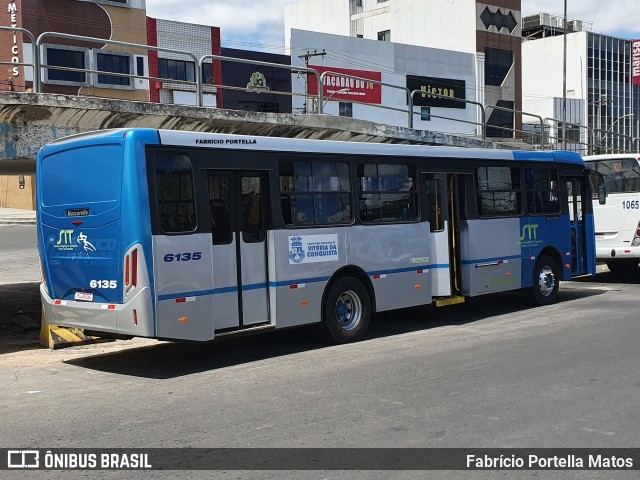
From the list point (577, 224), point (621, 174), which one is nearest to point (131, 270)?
point (577, 224)

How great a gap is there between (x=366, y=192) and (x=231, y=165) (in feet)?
8.33

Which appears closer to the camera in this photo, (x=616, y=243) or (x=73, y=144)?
(x=73, y=144)

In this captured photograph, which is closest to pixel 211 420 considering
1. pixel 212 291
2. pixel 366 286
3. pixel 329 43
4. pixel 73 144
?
pixel 212 291

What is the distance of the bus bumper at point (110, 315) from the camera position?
9.25m

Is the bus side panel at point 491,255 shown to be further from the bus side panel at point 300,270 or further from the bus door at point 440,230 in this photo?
the bus side panel at point 300,270

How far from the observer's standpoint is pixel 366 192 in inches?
477

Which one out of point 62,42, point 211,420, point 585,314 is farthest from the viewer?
point 62,42

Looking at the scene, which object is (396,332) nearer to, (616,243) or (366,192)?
(366,192)

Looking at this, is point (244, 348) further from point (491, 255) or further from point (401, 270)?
point (491, 255)

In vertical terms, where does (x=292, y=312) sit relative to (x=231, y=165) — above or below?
below

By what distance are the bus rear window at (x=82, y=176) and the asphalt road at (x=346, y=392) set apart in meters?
2.13

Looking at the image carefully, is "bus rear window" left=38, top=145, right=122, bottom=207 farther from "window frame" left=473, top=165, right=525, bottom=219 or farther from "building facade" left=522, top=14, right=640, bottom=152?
"building facade" left=522, top=14, right=640, bottom=152

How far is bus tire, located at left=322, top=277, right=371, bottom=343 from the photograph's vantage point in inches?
452

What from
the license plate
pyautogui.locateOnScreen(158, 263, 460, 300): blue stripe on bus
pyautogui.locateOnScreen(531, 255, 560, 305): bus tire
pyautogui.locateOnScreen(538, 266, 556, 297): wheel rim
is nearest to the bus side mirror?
pyautogui.locateOnScreen(531, 255, 560, 305): bus tire
